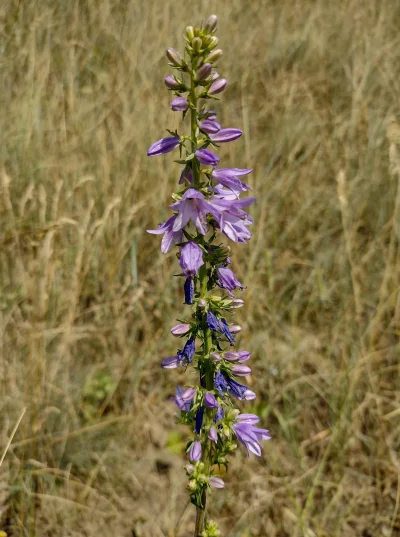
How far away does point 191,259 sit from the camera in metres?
1.87

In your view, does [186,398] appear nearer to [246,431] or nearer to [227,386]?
[227,386]

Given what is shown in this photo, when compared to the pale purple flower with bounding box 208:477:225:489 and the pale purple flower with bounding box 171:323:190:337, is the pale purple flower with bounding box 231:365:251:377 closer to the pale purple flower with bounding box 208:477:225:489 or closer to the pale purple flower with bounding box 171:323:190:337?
the pale purple flower with bounding box 171:323:190:337

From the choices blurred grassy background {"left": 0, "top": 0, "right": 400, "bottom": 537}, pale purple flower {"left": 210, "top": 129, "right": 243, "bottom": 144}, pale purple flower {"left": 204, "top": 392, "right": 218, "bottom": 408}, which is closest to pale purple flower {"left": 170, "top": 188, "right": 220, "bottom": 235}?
pale purple flower {"left": 210, "top": 129, "right": 243, "bottom": 144}

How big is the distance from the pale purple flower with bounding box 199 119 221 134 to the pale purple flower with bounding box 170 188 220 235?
0.72ft

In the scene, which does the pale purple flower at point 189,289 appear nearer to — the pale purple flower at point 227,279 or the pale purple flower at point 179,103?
the pale purple flower at point 227,279

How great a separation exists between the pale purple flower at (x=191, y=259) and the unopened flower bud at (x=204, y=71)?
1.92ft

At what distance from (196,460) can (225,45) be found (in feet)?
17.2


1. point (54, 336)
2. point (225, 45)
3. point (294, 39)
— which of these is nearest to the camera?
point (54, 336)

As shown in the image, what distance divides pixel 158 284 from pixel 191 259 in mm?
2614

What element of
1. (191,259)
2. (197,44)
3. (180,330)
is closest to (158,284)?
(180,330)

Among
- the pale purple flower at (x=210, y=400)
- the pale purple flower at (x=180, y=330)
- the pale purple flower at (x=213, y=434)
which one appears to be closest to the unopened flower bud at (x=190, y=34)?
the pale purple flower at (x=180, y=330)

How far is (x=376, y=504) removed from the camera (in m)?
3.58

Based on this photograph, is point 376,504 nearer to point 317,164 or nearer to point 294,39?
point 317,164

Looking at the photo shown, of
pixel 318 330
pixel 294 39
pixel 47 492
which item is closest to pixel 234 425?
pixel 47 492
